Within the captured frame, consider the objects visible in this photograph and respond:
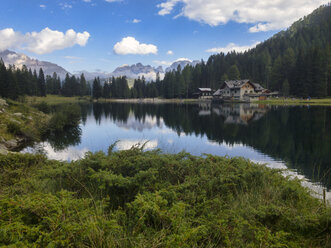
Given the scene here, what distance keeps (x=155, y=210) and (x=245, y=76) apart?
11546cm

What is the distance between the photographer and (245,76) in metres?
107

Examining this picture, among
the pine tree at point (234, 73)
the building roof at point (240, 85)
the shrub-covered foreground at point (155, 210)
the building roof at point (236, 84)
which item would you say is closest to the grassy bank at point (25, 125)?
the shrub-covered foreground at point (155, 210)

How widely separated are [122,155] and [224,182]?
10.8ft

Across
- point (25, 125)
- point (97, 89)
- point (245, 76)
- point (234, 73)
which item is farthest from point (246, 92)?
point (25, 125)

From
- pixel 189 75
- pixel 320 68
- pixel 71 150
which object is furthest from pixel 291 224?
pixel 189 75

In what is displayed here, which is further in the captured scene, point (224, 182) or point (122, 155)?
point (122, 155)

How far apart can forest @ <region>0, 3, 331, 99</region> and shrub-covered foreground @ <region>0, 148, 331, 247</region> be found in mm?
63904

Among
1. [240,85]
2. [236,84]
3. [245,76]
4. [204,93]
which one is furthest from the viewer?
[204,93]

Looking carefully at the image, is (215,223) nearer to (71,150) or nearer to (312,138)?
(71,150)

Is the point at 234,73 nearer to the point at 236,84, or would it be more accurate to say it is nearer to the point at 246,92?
the point at 236,84

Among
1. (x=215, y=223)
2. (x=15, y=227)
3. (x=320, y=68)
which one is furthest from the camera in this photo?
(x=320, y=68)

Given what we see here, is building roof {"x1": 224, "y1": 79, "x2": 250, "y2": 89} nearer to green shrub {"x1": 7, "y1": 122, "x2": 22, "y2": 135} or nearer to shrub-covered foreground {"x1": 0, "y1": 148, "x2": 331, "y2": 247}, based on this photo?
green shrub {"x1": 7, "y1": 122, "x2": 22, "y2": 135}

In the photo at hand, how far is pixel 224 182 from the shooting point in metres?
5.42

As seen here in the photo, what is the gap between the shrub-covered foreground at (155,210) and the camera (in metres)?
2.91
